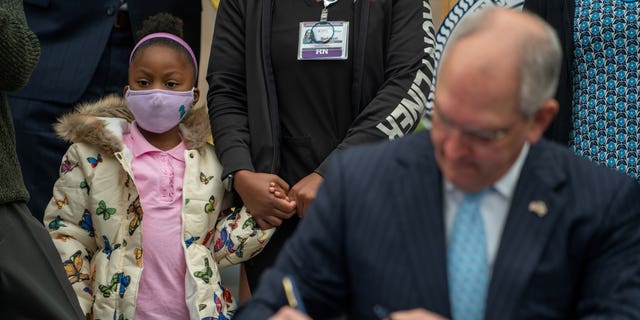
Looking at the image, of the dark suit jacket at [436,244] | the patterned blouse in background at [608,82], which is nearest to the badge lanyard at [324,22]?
the patterned blouse in background at [608,82]

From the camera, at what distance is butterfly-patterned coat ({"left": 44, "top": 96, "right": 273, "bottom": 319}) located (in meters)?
3.71

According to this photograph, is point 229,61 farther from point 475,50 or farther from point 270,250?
point 475,50

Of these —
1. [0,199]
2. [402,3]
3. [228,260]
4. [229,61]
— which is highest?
[402,3]

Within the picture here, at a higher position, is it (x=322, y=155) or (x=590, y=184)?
(x=590, y=184)

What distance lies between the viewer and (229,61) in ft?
12.9

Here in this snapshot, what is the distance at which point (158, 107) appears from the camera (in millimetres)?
3838

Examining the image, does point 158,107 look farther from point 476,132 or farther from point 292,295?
Result: point 476,132

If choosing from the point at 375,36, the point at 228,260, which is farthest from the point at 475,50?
the point at 228,260

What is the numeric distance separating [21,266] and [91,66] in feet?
4.05

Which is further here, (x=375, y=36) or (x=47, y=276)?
(x=375, y=36)

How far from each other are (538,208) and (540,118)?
0.68ft

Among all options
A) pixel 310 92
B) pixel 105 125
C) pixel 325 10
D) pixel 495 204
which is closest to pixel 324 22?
pixel 325 10

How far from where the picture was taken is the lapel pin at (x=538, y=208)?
90.2 inches

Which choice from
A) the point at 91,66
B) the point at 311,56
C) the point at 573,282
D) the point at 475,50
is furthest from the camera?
the point at 91,66
